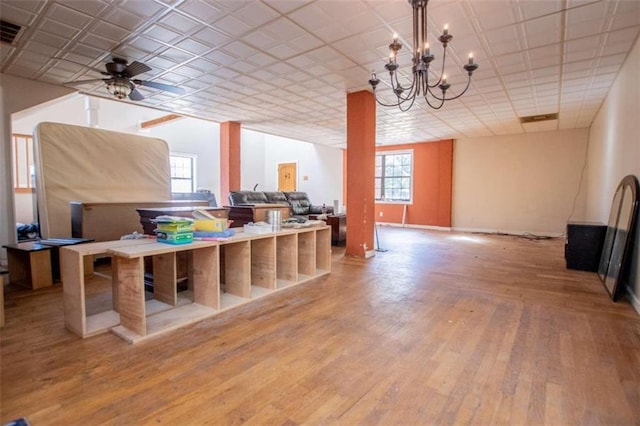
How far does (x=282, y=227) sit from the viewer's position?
3314 millimetres

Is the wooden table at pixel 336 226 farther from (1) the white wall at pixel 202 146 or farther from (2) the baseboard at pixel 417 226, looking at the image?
(1) the white wall at pixel 202 146

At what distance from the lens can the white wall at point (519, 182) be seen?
23.6 feet

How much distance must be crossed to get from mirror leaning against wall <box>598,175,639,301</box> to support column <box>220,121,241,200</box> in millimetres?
6425

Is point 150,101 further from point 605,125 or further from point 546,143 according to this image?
point 546,143

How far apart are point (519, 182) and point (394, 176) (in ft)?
11.0

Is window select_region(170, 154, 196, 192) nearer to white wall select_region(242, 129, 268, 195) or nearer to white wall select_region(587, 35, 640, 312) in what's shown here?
white wall select_region(242, 129, 268, 195)

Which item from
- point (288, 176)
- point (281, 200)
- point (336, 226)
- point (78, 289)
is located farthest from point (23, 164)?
point (288, 176)

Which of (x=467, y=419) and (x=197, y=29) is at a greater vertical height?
(x=197, y=29)

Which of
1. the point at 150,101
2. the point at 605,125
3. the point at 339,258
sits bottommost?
the point at 339,258

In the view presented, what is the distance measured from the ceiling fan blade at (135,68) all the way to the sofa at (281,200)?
9.19ft

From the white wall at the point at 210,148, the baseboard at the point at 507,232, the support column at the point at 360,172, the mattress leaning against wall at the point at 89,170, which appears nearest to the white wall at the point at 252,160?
the white wall at the point at 210,148

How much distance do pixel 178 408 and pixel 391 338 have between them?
1355mm

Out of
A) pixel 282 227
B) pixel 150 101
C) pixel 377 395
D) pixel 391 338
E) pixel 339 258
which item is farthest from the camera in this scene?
pixel 150 101

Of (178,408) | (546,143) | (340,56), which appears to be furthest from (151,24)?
(546,143)
